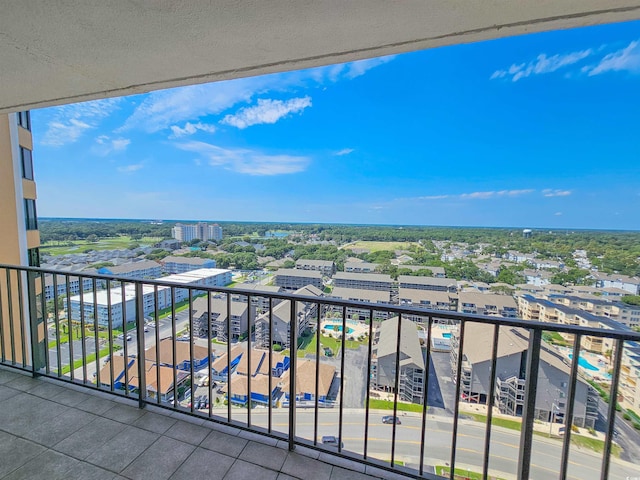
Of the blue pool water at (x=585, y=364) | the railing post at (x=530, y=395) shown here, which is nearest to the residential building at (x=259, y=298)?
the railing post at (x=530, y=395)

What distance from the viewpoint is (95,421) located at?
6.10ft

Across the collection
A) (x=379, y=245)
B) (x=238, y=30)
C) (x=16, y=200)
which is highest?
(x=238, y=30)

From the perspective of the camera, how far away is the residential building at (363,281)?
15.3 ft

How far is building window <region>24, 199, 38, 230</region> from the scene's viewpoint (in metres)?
4.82

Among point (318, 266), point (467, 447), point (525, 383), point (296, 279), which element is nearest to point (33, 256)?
point (296, 279)

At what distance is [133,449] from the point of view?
1619 millimetres

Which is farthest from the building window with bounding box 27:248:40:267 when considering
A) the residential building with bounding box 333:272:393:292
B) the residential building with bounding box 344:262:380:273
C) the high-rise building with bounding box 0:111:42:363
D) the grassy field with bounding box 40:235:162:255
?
the residential building with bounding box 344:262:380:273

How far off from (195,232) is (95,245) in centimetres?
211

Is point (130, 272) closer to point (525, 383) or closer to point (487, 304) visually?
point (525, 383)

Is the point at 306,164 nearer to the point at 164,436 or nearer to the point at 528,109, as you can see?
the point at 528,109

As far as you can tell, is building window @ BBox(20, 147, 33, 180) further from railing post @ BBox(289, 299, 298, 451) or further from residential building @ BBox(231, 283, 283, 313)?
railing post @ BBox(289, 299, 298, 451)

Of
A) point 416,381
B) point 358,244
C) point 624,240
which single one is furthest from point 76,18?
point 624,240

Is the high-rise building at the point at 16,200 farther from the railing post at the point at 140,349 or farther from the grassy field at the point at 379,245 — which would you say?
the grassy field at the point at 379,245

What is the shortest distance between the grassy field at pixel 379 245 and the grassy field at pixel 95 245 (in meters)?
5.13
